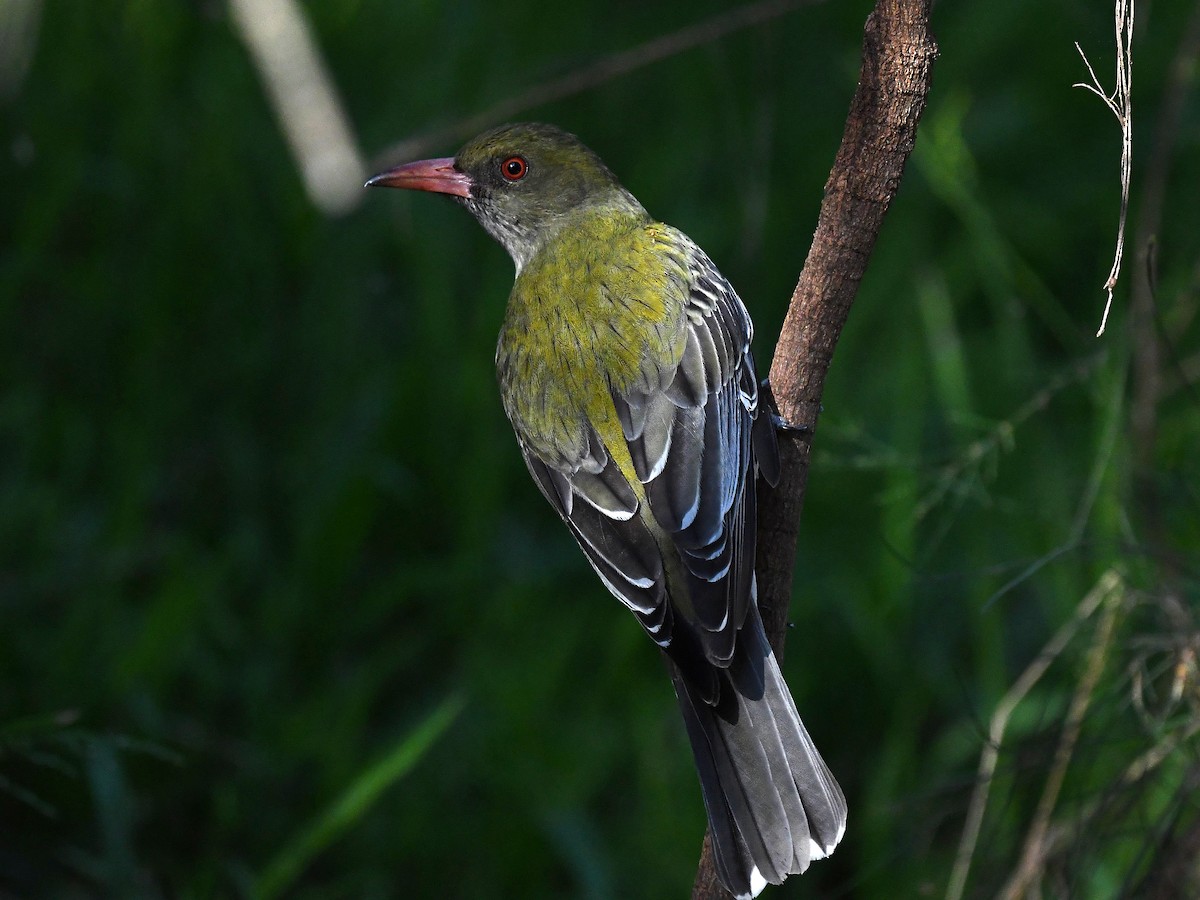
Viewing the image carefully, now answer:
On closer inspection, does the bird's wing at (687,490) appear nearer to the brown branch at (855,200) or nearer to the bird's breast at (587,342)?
the bird's breast at (587,342)

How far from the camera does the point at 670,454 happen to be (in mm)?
3162

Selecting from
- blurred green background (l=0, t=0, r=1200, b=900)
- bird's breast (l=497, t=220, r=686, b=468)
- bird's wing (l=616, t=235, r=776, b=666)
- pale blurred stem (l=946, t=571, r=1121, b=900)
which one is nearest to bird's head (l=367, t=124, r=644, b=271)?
blurred green background (l=0, t=0, r=1200, b=900)

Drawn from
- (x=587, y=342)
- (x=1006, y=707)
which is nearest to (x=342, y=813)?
(x=587, y=342)

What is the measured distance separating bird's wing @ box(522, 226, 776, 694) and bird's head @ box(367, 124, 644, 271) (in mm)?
618

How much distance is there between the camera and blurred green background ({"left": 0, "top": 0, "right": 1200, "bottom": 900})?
13.0 feet

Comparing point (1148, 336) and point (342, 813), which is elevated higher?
point (1148, 336)

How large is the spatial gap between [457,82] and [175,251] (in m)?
1.34

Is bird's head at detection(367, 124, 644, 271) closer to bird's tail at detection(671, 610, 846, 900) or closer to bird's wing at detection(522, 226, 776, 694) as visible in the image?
bird's wing at detection(522, 226, 776, 694)

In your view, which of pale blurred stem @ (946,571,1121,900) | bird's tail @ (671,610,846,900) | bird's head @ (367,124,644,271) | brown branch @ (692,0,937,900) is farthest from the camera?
bird's head @ (367,124,644,271)

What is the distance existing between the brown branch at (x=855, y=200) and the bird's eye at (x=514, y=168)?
1624mm

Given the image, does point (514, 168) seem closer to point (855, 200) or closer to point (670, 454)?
point (670, 454)

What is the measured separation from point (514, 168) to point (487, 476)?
4.15ft

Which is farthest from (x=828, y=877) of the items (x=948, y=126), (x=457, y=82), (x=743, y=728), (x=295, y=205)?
(x=457, y=82)

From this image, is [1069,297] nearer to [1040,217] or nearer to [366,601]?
[1040,217]
